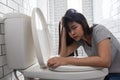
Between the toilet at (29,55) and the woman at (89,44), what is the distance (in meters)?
0.04

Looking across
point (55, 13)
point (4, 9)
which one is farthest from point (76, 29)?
point (55, 13)

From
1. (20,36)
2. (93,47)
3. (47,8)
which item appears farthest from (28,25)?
(47,8)

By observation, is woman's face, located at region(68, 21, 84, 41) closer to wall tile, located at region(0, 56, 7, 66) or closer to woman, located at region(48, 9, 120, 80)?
woman, located at region(48, 9, 120, 80)

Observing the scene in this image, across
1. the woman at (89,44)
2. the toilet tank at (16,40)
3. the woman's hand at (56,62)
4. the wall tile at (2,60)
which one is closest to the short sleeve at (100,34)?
the woman at (89,44)

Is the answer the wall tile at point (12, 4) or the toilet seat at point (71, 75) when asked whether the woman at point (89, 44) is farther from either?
the wall tile at point (12, 4)

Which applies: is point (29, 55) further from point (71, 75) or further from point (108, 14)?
point (108, 14)

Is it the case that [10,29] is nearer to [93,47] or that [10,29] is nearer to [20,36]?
[20,36]

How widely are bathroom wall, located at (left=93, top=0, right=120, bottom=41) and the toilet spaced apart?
87cm

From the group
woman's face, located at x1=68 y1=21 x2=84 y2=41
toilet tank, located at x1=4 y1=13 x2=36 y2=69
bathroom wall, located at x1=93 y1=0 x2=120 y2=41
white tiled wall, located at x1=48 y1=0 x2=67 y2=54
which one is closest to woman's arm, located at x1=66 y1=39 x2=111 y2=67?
woman's face, located at x1=68 y1=21 x2=84 y2=41

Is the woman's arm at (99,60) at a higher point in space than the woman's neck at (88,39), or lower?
lower

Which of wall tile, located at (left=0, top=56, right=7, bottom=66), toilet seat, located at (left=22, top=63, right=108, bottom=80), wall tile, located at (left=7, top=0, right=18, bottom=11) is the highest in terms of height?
wall tile, located at (left=7, top=0, right=18, bottom=11)

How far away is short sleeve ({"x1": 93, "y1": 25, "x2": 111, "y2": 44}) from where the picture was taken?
106cm

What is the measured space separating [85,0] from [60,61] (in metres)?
1.86

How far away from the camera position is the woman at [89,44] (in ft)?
3.22
